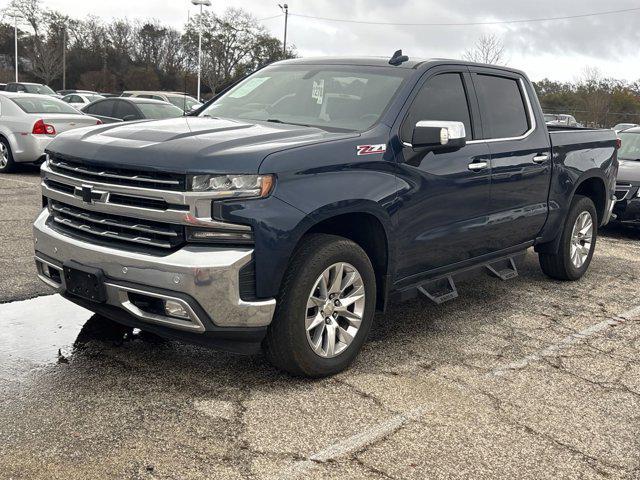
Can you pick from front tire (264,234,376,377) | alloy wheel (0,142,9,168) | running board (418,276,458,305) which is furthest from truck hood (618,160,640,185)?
alloy wheel (0,142,9,168)

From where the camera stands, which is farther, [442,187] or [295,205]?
[442,187]

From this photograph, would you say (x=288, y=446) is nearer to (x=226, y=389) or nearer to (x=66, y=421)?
(x=226, y=389)

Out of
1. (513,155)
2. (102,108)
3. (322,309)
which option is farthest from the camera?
(102,108)

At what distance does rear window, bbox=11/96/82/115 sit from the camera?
12570 mm

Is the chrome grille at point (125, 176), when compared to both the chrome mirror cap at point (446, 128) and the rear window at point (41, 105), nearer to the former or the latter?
the chrome mirror cap at point (446, 128)

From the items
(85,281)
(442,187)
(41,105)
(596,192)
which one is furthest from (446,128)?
(41,105)

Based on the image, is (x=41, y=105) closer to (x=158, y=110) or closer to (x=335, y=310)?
(x=158, y=110)

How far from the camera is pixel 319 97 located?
4.78m

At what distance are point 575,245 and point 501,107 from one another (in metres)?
1.87

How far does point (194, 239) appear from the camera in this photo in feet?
11.5

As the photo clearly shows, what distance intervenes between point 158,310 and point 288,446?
961mm

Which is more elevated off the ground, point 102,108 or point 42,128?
point 102,108

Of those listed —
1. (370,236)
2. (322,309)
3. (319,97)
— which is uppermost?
(319,97)

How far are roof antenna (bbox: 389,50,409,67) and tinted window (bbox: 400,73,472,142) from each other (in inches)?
10.2
